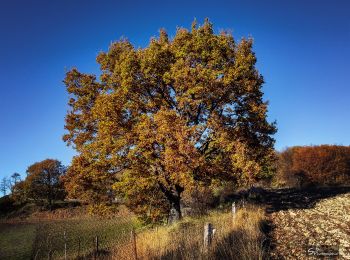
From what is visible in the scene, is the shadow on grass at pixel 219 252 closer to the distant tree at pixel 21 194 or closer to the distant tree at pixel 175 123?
the distant tree at pixel 175 123

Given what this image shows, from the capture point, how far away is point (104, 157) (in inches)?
986

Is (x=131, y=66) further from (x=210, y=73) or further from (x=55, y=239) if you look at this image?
(x=55, y=239)

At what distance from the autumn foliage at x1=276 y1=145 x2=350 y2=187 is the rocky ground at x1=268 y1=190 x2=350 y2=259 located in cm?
4169

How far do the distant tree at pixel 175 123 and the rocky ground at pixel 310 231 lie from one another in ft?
13.3

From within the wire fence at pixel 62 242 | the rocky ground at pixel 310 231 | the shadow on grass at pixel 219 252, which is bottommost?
the wire fence at pixel 62 242

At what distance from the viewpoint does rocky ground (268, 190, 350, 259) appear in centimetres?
1478

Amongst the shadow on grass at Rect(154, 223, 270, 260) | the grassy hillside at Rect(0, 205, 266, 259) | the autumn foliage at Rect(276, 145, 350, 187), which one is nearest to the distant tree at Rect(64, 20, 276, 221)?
the grassy hillside at Rect(0, 205, 266, 259)

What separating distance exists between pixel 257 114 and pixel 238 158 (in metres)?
4.38

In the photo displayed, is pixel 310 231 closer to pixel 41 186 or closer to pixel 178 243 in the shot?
pixel 178 243

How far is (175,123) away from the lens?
23531mm

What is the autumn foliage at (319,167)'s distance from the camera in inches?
2721

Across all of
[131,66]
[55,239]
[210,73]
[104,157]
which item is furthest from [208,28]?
[55,239]

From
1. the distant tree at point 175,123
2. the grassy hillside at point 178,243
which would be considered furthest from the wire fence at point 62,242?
the distant tree at point 175,123

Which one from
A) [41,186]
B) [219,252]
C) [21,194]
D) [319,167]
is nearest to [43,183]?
[41,186]
